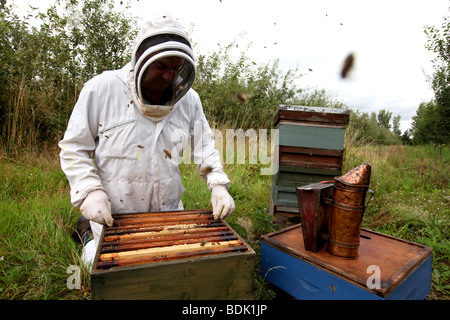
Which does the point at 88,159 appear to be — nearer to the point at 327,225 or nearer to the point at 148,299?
the point at 148,299

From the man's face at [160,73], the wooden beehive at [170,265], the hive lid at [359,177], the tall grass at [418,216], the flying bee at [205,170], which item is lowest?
the tall grass at [418,216]

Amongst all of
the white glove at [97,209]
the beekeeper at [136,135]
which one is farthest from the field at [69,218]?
the white glove at [97,209]

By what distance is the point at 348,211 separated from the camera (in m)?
1.57

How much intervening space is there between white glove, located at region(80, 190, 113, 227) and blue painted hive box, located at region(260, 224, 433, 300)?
1.10m

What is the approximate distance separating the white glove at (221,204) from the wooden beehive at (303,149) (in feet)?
4.15

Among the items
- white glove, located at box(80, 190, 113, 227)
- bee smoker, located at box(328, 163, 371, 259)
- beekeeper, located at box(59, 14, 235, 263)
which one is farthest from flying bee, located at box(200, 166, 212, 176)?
bee smoker, located at box(328, 163, 371, 259)

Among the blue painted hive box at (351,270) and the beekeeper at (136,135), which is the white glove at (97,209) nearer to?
the beekeeper at (136,135)

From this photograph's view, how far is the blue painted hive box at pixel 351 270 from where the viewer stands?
1403 millimetres

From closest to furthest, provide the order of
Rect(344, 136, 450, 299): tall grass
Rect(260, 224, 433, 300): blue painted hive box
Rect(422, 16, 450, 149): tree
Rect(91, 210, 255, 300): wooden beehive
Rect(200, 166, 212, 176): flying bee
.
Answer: Rect(91, 210, 255, 300): wooden beehive, Rect(260, 224, 433, 300): blue painted hive box, Rect(200, 166, 212, 176): flying bee, Rect(344, 136, 450, 299): tall grass, Rect(422, 16, 450, 149): tree

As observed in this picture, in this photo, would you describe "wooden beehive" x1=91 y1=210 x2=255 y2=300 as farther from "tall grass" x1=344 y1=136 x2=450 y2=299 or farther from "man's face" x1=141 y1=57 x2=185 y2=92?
"tall grass" x1=344 y1=136 x2=450 y2=299

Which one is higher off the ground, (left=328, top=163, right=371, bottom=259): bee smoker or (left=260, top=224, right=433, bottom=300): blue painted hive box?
(left=328, top=163, right=371, bottom=259): bee smoker

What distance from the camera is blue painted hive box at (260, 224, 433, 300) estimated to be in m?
1.40

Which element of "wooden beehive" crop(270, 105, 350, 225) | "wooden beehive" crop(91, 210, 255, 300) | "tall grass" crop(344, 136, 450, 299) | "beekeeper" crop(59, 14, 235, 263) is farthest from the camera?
"wooden beehive" crop(270, 105, 350, 225)

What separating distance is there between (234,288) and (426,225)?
3.11 m
